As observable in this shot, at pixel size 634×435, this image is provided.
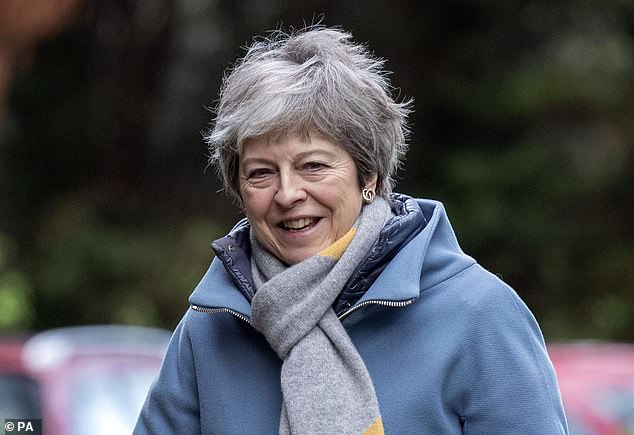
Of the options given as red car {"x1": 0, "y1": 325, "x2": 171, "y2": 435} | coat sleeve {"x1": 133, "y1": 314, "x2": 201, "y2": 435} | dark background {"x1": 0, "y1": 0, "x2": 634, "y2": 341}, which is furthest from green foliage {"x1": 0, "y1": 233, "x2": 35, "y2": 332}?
coat sleeve {"x1": 133, "y1": 314, "x2": 201, "y2": 435}

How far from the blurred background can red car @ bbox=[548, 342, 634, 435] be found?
5.77 meters

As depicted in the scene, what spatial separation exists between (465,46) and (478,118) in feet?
2.87

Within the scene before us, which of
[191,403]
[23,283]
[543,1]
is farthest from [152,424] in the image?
[543,1]

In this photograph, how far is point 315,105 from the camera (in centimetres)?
267

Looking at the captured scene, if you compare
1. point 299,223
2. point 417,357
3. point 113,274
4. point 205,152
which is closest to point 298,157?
point 299,223

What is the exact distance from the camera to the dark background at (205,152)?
12773 millimetres

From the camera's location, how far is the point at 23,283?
42.2 ft

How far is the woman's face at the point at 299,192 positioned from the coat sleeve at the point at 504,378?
367 mm

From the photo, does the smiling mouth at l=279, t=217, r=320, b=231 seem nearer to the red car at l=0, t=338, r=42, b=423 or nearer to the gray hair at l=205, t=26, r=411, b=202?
the gray hair at l=205, t=26, r=411, b=202

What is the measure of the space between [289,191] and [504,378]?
0.59 meters

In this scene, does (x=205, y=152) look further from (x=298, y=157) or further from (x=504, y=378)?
(x=504, y=378)

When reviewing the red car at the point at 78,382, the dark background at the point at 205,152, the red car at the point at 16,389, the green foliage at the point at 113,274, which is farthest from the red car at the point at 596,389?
the green foliage at the point at 113,274

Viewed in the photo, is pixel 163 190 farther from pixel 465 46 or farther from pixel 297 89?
pixel 297 89

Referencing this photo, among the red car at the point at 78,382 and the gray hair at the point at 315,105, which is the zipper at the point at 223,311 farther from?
the red car at the point at 78,382
